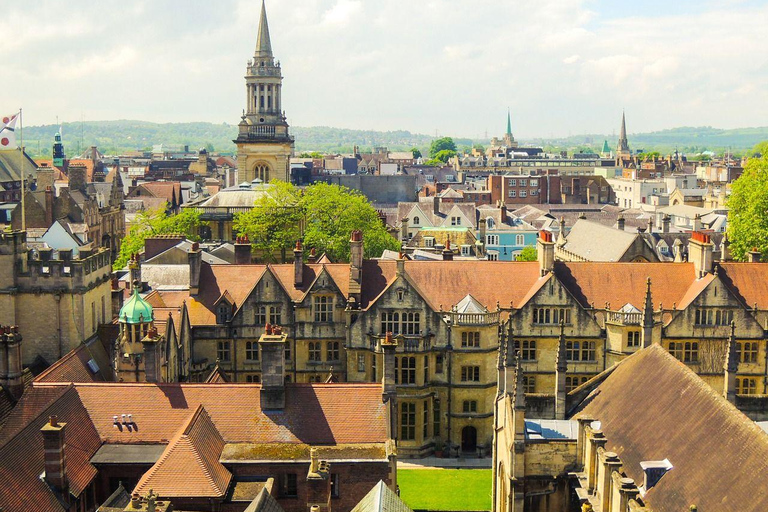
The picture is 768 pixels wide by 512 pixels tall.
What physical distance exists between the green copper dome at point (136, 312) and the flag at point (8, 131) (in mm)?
11823

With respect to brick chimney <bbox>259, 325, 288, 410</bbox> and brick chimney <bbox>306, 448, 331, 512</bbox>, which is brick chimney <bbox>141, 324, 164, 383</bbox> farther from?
brick chimney <bbox>306, 448, 331, 512</bbox>

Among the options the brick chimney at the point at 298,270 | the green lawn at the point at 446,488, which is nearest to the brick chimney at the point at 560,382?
the green lawn at the point at 446,488

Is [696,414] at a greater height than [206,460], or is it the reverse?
[696,414]

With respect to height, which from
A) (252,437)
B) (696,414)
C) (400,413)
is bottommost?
(400,413)

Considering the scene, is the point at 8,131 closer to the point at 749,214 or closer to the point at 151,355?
the point at 151,355

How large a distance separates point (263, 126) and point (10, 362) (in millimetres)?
93334

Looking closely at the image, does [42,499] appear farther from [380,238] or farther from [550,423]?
[380,238]

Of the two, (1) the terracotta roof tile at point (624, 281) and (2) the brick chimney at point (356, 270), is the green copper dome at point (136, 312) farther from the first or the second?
(1) the terracotta roof tile at point (624, 281)

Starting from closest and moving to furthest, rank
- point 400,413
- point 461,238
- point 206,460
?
1. point 206,460
2. point 400,413
3. point 461,238

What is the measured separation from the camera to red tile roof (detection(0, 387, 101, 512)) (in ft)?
106

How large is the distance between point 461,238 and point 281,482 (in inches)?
3105

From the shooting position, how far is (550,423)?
4106 centimetres

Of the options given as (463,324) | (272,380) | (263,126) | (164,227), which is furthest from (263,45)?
(272,380)

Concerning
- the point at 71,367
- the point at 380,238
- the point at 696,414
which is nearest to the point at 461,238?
the point at 380,238
